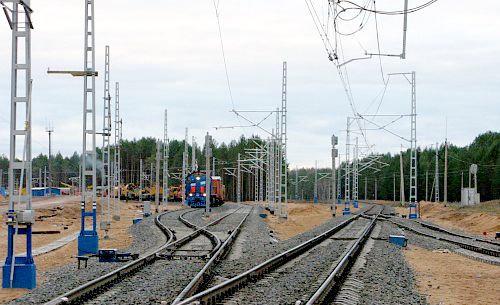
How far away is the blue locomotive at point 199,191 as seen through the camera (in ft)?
224

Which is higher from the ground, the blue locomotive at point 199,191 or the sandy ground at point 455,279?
the blue locomotive at point 199,191

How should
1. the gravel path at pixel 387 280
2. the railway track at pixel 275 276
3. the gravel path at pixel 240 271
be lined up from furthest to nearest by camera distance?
the gravel path at pixel 387 280
the gravel path at pixel 240 271
the railway track at pixel 275 276

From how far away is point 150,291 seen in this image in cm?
1211

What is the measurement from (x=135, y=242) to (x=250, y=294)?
1398 centimetres

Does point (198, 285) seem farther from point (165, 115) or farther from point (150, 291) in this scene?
point (165, 115)

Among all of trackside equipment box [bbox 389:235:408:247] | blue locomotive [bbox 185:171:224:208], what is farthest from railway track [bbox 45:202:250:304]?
blue locomotive [bbox 185:171:224:208]

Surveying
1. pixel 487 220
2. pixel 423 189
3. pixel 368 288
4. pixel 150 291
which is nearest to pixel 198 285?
pixel 150 291

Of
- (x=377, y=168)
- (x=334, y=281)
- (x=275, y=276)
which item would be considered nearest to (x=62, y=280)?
(x=275, y=276)

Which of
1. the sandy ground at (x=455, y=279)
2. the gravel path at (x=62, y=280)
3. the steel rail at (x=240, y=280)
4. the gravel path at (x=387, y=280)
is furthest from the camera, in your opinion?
the sandy ground at (x=455, y=279)

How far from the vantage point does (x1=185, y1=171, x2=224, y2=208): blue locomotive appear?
6812cm

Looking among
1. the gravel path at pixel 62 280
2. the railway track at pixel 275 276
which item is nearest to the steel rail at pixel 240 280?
the railway track at pixel 275 276

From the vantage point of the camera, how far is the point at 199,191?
2689 inches

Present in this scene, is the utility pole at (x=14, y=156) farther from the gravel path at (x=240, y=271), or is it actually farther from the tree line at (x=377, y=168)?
the tree line at (x=377, y=168)

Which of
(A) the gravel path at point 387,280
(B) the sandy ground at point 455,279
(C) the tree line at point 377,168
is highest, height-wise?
(C) the tree line at point 377,168
